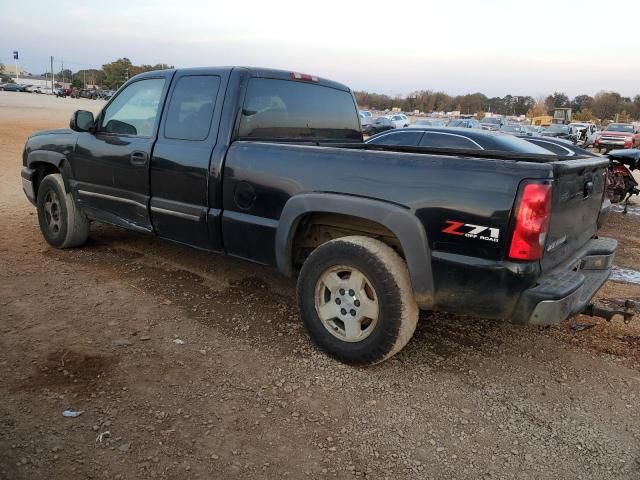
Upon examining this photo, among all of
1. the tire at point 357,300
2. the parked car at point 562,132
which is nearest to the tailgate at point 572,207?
the tire at point 357,300

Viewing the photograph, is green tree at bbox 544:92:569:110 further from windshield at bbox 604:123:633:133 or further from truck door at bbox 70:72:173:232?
truck door at bbox 70:72:173:232

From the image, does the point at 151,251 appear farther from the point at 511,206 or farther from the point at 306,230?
the point at 511,206

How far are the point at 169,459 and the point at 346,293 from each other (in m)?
1.43

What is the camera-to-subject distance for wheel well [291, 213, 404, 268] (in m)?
3.46

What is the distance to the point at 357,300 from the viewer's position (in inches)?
132

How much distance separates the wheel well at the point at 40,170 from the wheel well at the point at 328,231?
3.29 meters

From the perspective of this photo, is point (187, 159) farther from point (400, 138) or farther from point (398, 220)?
point (400, 138)

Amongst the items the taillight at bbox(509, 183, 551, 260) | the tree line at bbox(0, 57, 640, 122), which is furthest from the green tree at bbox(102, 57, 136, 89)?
the taillight at bbox(509, 183, 551, 260)

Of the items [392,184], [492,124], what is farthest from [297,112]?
[492,124]

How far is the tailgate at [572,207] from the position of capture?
2.90m

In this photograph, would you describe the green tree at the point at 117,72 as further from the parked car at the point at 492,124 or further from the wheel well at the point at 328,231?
the wheel well at the point at 328,231

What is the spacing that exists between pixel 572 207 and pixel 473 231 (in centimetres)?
79

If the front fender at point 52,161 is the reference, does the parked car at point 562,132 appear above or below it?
above

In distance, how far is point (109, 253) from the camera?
18.5 ft
